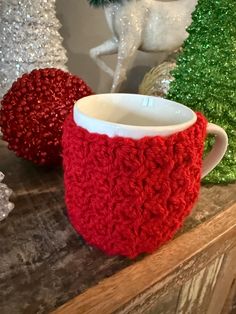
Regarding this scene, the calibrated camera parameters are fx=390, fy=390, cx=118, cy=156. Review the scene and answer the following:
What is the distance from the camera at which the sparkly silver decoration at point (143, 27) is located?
0.55m

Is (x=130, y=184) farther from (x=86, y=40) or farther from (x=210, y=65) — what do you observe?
(x=86, y=40)

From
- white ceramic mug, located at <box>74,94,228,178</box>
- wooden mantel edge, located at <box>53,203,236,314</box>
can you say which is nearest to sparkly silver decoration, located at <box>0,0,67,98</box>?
white ceramic mug, located at <box>74,94,228,178</box>

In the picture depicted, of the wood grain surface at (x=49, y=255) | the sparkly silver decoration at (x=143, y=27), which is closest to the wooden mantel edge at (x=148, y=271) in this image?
the wood grain surface at (x=49, y=255)

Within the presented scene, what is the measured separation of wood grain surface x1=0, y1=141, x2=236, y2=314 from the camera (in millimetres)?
292

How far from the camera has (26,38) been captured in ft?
1.60

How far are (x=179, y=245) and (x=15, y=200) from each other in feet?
0.56

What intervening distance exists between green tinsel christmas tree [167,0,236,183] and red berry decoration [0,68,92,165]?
0.12m

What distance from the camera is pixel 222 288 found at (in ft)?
1.76

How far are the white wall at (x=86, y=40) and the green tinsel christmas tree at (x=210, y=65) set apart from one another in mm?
262

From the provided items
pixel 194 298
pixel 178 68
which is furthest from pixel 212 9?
pixel 194 298

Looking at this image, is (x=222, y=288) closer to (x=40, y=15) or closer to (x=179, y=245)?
(x=179, y=245)

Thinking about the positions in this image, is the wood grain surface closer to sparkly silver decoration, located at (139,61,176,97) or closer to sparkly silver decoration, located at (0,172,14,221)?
sparkly silver decoration, located at (0,172,14,221)

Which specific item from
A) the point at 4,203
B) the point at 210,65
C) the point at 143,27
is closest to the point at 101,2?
the point at 143,27

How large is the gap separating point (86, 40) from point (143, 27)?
0.44 ft
